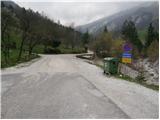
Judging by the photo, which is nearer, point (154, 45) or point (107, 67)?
point (107, 67)

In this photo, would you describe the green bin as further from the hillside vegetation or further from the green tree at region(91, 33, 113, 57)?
the green tree at region(91, 33, 113, 57)

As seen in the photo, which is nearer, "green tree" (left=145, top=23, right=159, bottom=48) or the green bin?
the green bin

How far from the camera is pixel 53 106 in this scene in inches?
329

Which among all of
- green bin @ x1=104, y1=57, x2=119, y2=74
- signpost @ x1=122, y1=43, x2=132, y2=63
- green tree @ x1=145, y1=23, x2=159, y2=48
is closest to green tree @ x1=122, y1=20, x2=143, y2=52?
green tree @ x1=145, y1=23, x2=159, y2=48

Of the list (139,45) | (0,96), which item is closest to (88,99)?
(0,96)

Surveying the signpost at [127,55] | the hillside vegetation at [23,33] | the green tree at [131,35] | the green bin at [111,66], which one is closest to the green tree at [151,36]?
the green tree at [131,35]

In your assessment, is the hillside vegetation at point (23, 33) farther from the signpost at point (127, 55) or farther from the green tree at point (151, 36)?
the green tree at point (151, 36)

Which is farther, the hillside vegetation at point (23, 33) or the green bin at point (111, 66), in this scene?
the hillside vegetation at point (23, 33)

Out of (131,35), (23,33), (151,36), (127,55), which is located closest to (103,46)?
(131,35)

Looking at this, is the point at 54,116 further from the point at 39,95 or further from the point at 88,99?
the point at 39,95

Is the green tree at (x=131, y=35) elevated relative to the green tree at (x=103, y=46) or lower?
elevated

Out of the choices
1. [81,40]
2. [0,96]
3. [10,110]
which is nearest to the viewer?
[10,110]

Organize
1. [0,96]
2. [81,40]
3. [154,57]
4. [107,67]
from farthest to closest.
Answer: [81,40]
[154,57]
[107,67]
[0,96]

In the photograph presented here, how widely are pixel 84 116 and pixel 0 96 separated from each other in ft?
15.1
